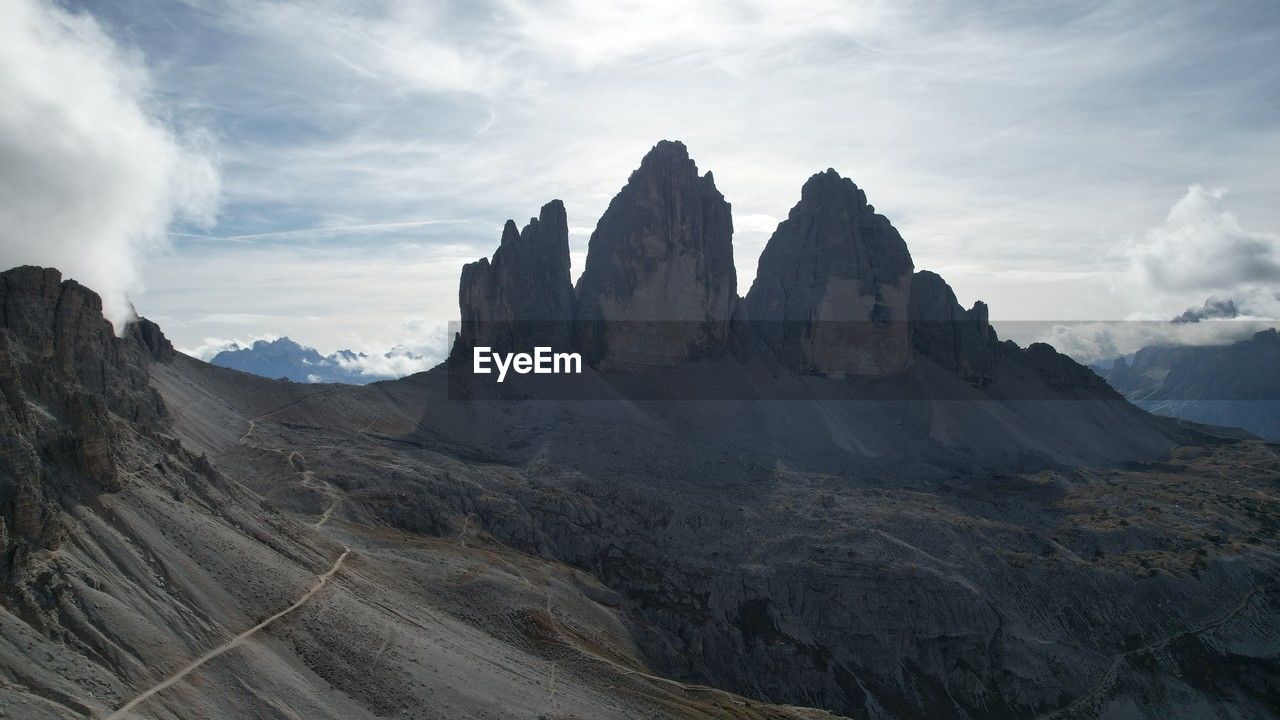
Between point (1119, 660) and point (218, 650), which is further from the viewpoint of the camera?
point (1119, 660)

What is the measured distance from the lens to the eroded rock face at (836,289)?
128 m

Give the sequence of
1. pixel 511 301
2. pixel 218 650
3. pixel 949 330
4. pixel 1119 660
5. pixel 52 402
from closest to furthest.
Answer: pixel 218 650
pixel 52 402
pixel 1119 660
pixel 511 301
pixel 949 330

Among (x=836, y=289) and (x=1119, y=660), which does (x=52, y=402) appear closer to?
(x=1119, y=660)

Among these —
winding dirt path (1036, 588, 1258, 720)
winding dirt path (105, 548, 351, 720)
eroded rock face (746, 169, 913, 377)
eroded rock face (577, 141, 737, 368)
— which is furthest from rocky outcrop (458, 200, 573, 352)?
winding dirt path (1036, 588, 1258, 720)

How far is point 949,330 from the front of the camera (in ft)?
466

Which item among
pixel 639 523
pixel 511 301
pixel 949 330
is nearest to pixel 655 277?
pixel 511 301

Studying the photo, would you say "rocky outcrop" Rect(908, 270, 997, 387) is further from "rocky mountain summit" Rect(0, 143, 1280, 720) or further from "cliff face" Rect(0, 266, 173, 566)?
"cliff face" Rect(0, 266, 173, 566)

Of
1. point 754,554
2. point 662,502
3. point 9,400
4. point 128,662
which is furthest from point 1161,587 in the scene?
point 9,400

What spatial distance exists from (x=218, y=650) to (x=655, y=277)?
8643 centimetres

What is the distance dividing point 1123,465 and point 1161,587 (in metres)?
63.1

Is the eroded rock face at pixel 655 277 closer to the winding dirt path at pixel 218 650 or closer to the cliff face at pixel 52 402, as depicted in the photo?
the cliff face at pixel 52 402

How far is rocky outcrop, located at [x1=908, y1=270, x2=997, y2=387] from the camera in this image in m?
139

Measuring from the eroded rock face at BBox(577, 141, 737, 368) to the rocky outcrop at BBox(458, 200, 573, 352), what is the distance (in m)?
5.36

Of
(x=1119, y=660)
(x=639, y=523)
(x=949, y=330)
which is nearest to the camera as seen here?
(x=1119, y=660)
